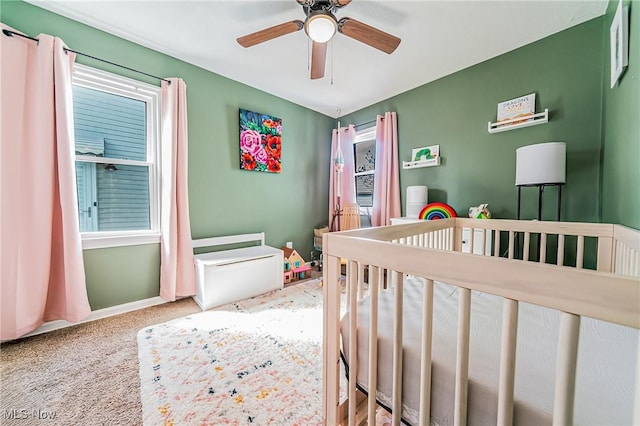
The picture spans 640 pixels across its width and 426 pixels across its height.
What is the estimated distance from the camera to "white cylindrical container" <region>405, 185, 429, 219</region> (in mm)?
2533

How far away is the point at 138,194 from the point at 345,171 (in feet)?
8.14

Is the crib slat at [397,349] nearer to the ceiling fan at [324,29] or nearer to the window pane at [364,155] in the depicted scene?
the ceiling fan at [324,29]

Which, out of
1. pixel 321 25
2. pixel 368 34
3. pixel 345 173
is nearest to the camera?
pixel 321 25

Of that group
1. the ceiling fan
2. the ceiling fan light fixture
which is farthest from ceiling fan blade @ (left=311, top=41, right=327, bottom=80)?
the ceiling fan light fixture

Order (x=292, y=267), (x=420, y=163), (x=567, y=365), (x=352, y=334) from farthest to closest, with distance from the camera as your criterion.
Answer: (x=292, y=267) < (x=420, y=163) < (x=352, y=334) < (x=567, y=365)

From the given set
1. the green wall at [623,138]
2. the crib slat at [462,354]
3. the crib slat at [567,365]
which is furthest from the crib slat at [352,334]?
the green wall at [623,138]

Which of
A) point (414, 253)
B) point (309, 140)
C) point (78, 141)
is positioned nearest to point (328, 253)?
point (414, 253)

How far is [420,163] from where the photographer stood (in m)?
2.69

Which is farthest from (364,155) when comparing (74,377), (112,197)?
(74,377)

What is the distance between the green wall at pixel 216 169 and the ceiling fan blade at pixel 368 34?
1622 mm

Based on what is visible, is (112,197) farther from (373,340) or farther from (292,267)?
(373,340)

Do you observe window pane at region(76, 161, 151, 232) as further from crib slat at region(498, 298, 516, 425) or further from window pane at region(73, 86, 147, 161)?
crib slat at region(498, 298, 516, 425)

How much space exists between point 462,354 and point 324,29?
1.73 m

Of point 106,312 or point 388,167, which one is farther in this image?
point 388,167
